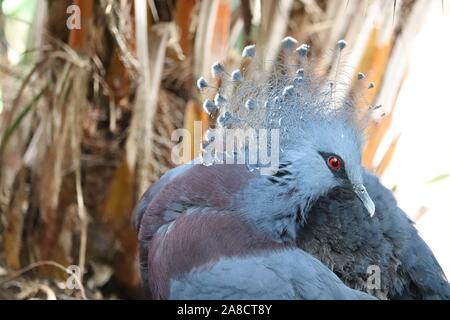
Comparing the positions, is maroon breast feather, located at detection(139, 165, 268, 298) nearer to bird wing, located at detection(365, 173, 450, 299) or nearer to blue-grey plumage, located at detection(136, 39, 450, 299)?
blue-grey plumage, located at detection(136, 39, 450, 299)

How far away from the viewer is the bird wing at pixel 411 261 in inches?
73.7

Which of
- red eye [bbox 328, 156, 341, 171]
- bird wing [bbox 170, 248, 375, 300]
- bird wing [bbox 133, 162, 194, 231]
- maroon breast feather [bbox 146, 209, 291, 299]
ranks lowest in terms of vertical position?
bird wing [bbox 170, 248, 375, 300]

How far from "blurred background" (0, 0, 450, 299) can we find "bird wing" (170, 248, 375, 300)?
92 centimetres

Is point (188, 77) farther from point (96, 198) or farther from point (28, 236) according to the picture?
point (28, 236)

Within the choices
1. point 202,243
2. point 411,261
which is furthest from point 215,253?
point 411,261

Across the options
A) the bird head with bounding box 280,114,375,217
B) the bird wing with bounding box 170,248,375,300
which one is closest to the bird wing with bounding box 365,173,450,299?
the bird head with bounding box 280,114,375,217

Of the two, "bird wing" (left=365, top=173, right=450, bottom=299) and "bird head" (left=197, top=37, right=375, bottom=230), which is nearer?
"bird head" (left=197, top=37, right=375, bottom=230)

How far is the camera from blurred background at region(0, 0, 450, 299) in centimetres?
249

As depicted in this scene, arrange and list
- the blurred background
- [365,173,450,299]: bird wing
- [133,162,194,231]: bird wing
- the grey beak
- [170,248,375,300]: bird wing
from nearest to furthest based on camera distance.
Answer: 1. [170,248,375,300]: bird wing
2. the grey beak
3. [365,173,450,299]: bird wing
4. [133,162,194,231]: bird wing
5. the blurred background

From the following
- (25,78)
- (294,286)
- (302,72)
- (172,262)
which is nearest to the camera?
(294,286)

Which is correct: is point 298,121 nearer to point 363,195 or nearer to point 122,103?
point 363,195

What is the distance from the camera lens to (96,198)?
9.00 feet

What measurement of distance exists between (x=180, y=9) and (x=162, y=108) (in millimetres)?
378
